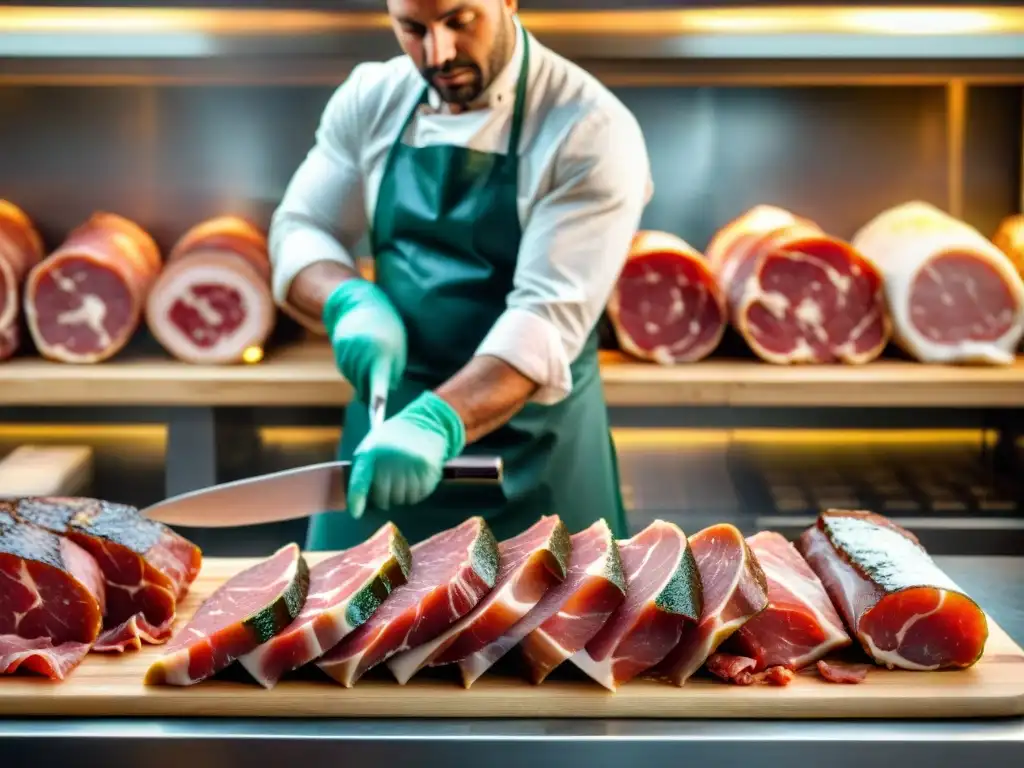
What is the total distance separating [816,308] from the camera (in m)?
3.30

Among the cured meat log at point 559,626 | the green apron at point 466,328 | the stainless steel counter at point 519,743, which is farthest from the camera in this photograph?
the green apron at point 466,328

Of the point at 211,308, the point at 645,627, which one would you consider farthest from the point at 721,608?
the point at 211,308

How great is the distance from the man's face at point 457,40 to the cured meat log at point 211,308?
113 cm

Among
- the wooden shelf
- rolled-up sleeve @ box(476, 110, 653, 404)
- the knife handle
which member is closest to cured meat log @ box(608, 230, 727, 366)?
the wooden shelf

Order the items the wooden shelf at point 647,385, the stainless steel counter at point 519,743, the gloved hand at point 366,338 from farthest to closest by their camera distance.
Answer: the wooden shelf at point 647,385
the gloved hand at point 366,338
the stainless steel counter at point 519,743

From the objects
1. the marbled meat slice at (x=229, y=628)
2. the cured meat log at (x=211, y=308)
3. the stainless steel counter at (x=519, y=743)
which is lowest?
the stainless steel counter at (x=519, y=743)

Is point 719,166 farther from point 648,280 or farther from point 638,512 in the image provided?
point 638,512

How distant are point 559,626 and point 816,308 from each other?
1.90 meters

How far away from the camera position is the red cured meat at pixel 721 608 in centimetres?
164

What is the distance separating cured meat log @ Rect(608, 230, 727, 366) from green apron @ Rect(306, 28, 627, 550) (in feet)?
1.76

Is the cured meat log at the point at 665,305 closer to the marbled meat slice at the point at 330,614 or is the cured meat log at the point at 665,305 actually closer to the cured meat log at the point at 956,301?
the cured meat log at the point at 956,301

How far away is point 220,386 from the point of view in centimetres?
325

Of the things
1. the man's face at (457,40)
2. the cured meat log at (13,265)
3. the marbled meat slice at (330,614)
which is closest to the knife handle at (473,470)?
the marbled meat slice at (330,614)

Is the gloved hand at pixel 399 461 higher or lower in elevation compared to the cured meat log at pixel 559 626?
higher
